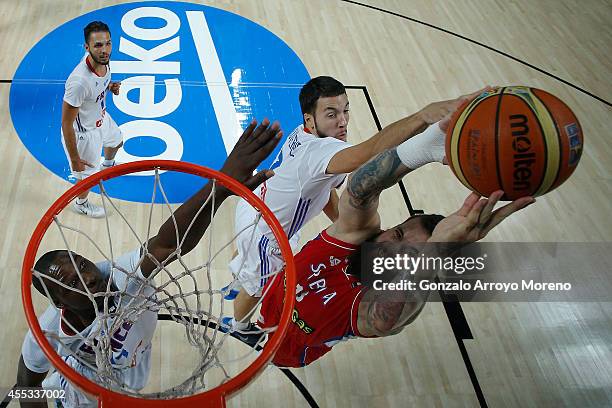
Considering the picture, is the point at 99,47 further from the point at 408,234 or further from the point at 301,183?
the point at 408,234

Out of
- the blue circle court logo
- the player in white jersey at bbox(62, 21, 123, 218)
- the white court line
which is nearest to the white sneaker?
the player in white jersey at bbox(62, 21, 123, 218)

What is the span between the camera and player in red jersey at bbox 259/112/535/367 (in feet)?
10.2

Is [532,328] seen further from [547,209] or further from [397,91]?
[397,91]

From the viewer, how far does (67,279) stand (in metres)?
2.90

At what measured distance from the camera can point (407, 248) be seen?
3369mm

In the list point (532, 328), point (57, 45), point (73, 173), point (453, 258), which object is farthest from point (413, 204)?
point (57, 45)

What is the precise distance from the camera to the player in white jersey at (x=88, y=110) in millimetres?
4703

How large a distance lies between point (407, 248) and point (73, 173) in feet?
8.87

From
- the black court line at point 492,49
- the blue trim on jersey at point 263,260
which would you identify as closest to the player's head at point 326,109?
the blue trim on jersey at point 263,260

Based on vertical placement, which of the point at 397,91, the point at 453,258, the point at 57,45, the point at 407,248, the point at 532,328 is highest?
the point at 57,45

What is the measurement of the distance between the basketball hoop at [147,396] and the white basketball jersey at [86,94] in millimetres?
2143

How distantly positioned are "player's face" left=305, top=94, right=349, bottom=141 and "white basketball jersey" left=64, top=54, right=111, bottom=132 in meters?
1.53

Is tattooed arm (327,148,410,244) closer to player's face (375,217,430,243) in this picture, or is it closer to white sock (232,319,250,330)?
player's face (375,217,430,243)

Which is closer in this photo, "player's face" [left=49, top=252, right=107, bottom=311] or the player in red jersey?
"player's face" [left=49, top=252, right=107, bottom=311]
